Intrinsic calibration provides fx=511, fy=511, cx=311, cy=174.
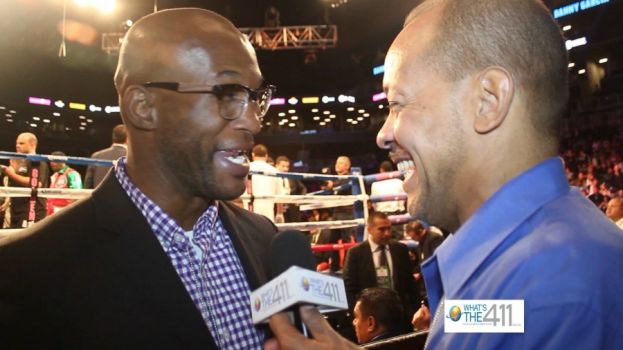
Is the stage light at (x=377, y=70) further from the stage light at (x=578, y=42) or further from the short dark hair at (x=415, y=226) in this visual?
the short dark hair at (x=415, y=226)

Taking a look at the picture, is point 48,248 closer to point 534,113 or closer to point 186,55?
point 186,55

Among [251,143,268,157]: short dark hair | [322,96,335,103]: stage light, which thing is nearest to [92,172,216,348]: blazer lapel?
[251,143,268,157]: short dark hair

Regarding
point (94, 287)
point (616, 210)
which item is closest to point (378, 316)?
point (94, 287)

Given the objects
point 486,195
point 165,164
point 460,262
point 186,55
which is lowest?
point 460,262

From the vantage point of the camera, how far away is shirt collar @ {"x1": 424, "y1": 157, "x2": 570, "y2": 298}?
3.32 feet

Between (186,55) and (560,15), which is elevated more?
(560,15)

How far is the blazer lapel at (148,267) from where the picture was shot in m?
1.33

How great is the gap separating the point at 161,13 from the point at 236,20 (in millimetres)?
16900

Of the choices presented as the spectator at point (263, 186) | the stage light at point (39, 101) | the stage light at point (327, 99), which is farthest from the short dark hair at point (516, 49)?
the stage light at point (327, 99)

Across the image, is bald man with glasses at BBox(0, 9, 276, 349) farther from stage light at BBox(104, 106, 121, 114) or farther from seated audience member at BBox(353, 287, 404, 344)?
stage light at BBox(104, 106, 121, 114)

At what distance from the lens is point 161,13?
1677 millimetres

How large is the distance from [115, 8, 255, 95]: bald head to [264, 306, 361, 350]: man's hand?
908 mm

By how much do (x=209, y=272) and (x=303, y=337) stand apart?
72 centimetres

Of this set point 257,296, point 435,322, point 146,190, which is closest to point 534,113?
point 435,322
